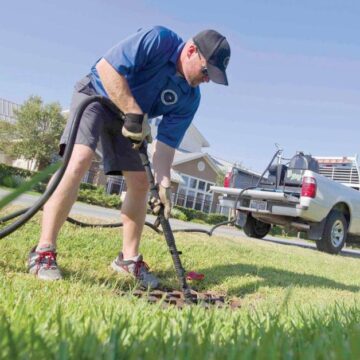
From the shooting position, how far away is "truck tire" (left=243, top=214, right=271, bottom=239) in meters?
10.7

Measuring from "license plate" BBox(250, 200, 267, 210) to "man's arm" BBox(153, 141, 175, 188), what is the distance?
5.58 meters

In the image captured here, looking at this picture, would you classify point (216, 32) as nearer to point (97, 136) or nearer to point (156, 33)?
point (156, 33)

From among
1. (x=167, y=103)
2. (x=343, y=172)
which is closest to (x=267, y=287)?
(x=167, y=103)

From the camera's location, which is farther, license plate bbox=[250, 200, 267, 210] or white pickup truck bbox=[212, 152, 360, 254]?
license plate bbox=[250, 200, 267, 210]

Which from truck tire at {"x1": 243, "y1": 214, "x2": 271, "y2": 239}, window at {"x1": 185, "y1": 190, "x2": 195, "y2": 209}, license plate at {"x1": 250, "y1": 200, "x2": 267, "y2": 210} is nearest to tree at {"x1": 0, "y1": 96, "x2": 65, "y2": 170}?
window at {"x1": 185, "y1": 190, "x2": 195, "y2": 209}

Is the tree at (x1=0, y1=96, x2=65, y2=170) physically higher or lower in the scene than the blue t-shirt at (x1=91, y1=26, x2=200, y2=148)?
higher

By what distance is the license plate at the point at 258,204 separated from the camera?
9.15 meters

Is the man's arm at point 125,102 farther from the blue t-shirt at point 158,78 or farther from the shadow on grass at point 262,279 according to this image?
the shadow on grass at point 262,279

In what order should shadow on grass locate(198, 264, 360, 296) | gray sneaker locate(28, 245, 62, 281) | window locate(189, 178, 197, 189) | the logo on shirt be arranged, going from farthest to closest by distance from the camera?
window locate(189, 178, 197, 189)
shadow on grass locate(198, 264, 360, 296)
the logo on shirt
gray sneaker locate(28, 245, 62, 281)

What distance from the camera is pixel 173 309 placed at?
1.95 m

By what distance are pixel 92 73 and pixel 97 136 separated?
1.90 feet

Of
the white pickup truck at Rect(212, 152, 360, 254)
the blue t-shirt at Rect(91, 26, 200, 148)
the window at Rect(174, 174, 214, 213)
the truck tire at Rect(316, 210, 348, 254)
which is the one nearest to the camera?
the blue t-shirt at Rect(91, 26, 200, 148)

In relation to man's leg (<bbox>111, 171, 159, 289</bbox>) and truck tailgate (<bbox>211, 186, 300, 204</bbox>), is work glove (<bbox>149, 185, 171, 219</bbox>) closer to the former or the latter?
Answer: man's leg (<bbox>111, 171, 159, 289</bbox>)

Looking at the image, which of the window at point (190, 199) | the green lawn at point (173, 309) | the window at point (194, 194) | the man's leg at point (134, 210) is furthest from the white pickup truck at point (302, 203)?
the window at point (190, 199)
